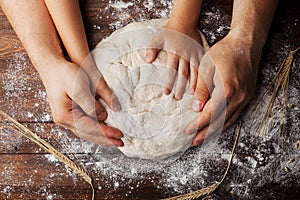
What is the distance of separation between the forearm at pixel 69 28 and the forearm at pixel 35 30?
0.03 meters

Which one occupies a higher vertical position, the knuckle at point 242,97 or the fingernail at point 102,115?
the knuckle at point 242,97

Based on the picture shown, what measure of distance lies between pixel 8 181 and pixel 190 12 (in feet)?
2.87

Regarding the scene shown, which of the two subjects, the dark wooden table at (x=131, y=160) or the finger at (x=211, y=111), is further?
the dark wooden table at (x=131, y=160)

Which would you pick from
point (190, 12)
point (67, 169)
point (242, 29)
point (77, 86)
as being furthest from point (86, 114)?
point (242, 29)

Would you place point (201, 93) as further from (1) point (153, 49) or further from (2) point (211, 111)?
(1) point (153, 49)

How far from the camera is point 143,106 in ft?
4.97

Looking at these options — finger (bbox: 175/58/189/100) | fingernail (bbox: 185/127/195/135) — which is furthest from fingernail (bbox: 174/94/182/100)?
fingernail (bbox: 185/127/195/135)

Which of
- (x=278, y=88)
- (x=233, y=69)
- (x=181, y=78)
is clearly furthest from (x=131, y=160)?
(x=278, y=88)

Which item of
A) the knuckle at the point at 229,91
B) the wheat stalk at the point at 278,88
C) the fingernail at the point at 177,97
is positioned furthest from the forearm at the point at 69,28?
the wheat stalk at the point at 278,88

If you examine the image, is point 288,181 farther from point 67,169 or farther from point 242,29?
point 67,169

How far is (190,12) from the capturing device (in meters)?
1.58

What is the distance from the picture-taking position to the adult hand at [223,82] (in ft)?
4.88

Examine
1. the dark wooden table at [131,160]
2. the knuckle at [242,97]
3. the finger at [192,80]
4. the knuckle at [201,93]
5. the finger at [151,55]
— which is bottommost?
the dark wooden table at [131,160]

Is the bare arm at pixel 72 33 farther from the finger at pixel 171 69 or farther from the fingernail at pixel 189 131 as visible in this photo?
the fingernail at pixel 189 131
